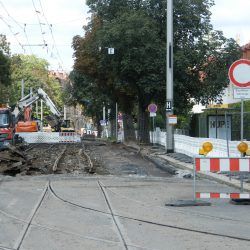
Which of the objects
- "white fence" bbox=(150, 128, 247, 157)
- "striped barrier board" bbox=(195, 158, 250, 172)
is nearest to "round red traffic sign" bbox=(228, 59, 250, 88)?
"striped barrier board" bbox=(195, 158, 250, 172)

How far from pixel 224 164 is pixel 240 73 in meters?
2.26

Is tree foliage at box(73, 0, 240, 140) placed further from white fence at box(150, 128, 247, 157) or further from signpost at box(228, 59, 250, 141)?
signpost at box(228, 59, 250, 141)

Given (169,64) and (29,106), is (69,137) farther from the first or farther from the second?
(169,64)

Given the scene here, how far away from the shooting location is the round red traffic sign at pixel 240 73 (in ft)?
39.9

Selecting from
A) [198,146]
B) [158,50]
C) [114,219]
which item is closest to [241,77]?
[114,219]

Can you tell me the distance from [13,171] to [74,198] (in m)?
7.87

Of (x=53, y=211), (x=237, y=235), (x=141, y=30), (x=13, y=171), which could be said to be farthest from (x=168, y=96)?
(x=237, y=235)

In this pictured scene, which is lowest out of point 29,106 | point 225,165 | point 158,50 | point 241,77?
point 225,165

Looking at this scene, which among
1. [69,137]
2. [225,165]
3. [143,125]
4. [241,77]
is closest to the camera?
[225,165]

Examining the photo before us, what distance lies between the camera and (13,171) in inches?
784

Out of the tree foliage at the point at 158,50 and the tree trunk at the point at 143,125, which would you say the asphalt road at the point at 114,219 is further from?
the tree trunk at the point at 143,125

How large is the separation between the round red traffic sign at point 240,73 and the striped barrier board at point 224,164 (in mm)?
1885

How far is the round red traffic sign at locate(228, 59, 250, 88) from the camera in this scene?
1215 centimetres

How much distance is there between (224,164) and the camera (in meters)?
11.1
